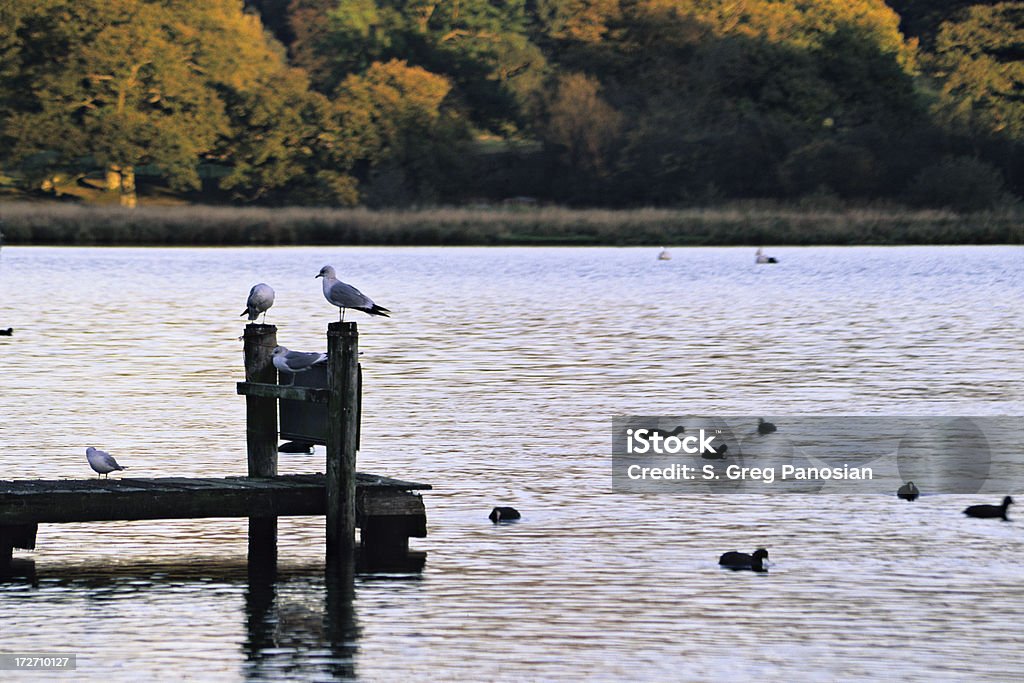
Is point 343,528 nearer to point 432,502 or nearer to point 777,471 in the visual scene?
point 432,502

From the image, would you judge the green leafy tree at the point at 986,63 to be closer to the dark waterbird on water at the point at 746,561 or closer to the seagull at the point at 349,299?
the seagull at the point at 349,299

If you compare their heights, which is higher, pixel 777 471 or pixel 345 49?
pixel 345 49

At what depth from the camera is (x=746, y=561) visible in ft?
49.9

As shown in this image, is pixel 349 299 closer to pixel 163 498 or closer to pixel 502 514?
pixel 502 514

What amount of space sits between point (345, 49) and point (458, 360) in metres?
79.1

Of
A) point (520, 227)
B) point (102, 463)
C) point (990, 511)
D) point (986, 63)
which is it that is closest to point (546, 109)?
point (520, 227)

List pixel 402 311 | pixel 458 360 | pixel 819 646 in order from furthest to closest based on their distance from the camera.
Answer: pixel 402 311, pixel 458 360, pixel 819 646

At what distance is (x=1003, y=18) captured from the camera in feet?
352

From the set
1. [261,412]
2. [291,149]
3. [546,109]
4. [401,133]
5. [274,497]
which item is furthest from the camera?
[291,149]

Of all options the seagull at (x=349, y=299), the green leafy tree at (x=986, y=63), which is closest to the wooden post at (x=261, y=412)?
the seagull at (x=349, y=299)

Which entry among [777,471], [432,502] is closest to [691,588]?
[432,502]

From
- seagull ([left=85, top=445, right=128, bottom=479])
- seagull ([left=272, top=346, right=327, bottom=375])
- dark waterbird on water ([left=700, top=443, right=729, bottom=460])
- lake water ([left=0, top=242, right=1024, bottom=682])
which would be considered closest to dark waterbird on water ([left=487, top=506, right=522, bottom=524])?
lake water ([left=0, top=242, right=1024, bottom=682])

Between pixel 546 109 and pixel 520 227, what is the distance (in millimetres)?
15847

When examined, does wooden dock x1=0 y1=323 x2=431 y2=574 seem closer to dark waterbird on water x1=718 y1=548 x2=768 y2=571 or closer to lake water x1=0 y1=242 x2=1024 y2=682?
lake water x1=0 y1=242 x2=1024 y2=682
